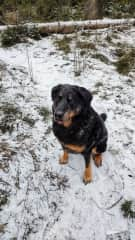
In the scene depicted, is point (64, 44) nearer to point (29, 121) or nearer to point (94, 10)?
point (94, 10)

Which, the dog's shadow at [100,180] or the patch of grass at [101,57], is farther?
the patch of grass at [101,57]

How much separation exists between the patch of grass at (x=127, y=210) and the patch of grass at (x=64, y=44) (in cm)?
463

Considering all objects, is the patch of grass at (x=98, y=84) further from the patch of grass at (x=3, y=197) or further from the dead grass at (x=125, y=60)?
the patch of grass at (x=3, y=197)

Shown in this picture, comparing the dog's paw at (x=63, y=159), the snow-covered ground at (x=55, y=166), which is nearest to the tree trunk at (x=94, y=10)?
the snow-covered ground at (x=55, y=166)

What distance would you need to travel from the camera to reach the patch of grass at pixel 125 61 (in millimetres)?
5988

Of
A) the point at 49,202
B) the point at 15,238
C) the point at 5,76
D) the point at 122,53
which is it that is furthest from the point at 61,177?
the point at 122,53

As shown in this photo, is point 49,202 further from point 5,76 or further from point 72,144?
point 5,76

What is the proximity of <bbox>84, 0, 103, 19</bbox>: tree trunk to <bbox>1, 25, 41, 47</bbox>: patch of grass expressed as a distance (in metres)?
2.53

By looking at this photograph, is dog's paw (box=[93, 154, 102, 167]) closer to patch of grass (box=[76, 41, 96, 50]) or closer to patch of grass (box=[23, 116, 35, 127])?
patch of grass (box=[23, 116, 35, 127])

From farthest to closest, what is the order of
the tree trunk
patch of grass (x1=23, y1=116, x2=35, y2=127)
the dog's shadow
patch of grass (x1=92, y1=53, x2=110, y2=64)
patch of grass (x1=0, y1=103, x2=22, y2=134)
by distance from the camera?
the tree trunk → patch of grass (x1=92, y1=53, x2=110, y2=64) → patch of grass (x1=23, y1=116, x2=35, y2=127) → patch of grass (x1=0, y1=103, x2=22, y2=134) → the dog's shadow

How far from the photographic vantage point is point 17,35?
22.2 ft

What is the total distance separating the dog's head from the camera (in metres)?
2.67

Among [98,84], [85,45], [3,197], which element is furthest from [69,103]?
[85,45]

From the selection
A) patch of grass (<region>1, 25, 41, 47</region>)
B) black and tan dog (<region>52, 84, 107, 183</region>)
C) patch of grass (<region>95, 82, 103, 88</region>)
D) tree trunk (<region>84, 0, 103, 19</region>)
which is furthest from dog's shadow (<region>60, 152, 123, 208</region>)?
tree trunk (<region>84, 0, 103, 19</region>)
